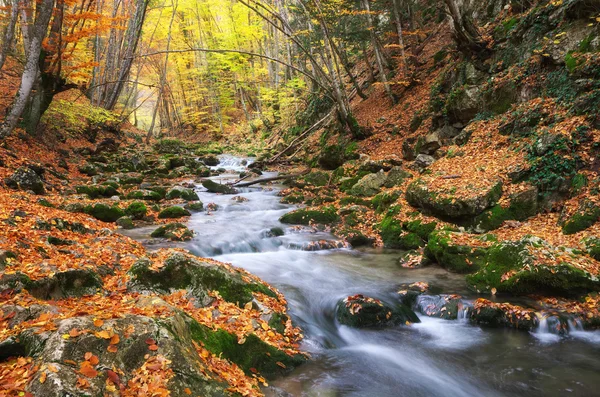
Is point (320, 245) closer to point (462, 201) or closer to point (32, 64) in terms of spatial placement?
point (462, 201)

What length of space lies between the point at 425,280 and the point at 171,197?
1054cm

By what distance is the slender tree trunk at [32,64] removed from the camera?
1106 centimetres

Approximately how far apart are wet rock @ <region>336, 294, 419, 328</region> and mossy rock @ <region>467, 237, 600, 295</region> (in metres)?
1.69

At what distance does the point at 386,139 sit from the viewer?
1580cm

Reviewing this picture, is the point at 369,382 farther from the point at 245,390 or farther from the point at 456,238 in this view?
the point at 456,238

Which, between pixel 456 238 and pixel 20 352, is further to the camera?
pixel 456 238

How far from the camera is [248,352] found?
4.21 m

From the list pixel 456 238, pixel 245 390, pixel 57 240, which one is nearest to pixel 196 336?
pixel 245 390

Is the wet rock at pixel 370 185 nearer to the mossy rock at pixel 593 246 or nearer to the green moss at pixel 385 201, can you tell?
the green moss at pixel 385 201

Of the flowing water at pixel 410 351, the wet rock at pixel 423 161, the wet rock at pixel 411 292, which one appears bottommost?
the flowing water at pixel 410 351

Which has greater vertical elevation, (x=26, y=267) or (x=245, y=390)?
(x=26, y=267)

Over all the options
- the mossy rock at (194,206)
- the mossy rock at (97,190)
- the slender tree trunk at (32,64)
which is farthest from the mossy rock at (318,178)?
the slender tree trunk at (32,64)

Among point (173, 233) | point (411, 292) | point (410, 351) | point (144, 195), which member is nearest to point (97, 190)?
point (144, 195)

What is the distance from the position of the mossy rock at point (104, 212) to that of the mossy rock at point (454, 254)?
8.88 m
